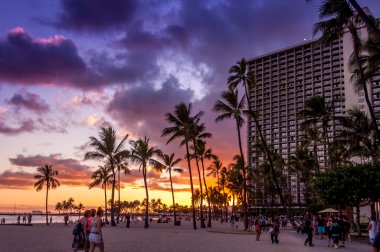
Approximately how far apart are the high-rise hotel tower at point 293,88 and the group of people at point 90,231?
118 m

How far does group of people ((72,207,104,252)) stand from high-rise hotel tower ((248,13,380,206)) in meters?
118

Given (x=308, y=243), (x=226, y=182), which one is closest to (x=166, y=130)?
(x=308, y=243)

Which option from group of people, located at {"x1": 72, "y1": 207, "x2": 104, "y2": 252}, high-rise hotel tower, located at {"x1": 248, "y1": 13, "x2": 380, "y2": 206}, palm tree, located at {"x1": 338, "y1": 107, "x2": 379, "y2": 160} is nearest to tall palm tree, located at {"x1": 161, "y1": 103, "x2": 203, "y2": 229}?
palm tree, located at {"x1": 338, "y1": 107, "x2": 379, "y2": 160}

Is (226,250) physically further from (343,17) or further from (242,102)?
(242,102)

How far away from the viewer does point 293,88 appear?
473ft

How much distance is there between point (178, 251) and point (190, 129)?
30913mm

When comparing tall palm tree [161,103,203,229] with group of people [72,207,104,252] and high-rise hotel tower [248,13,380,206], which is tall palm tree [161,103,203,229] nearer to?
group of people [72,207,104,252]

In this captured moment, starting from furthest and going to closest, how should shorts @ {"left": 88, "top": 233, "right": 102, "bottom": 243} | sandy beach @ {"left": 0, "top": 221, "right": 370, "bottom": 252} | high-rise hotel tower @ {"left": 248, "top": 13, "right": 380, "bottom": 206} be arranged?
1. high-rise hotel tower @ {"left": 248, "top": 13, "right": 380, "bottom": 206}
2. sandy beach @ {"left": 0, "top": 221, "right": 370, "bottom": 252}
3. shorts @ {"left": 88, "top": 233, "right": 102, "bottom": 243}

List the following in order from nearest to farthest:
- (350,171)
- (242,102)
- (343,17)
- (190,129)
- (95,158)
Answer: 1. (343,17)
2. (350,171)
3. (242,102)
4. (190,129)
5. (95,158)

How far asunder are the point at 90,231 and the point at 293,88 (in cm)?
13796

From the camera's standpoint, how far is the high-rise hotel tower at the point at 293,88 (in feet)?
434

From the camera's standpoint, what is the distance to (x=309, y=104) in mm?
45781

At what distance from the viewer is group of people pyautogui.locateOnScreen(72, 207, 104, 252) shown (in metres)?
12.6

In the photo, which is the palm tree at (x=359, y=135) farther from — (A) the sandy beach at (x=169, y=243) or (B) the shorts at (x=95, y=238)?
(B) the shorts at (x=95, y=238)
